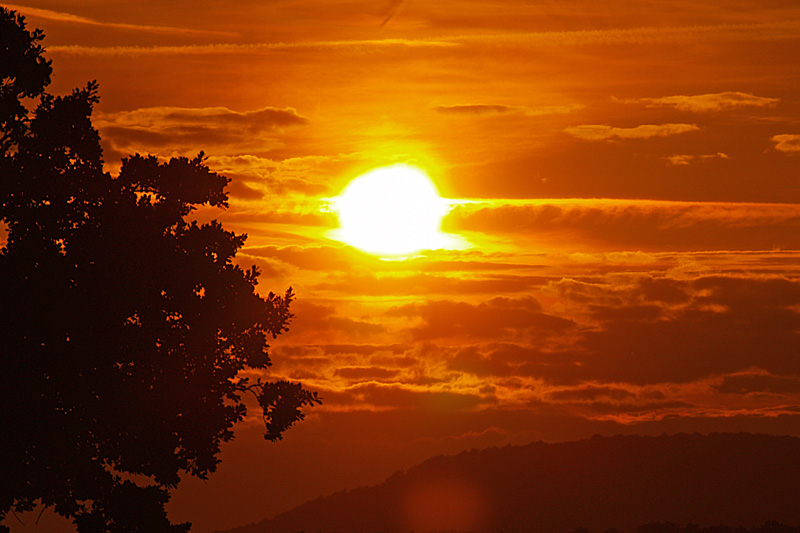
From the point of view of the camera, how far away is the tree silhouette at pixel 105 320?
2433cm

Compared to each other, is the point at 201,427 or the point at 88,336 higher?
the point at 88,336

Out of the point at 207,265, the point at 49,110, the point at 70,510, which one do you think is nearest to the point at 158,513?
the point at 70,510

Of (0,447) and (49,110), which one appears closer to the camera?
(0,447)

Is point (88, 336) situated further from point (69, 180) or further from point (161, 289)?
point (69, 180)

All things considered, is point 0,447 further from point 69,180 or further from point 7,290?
point 69,180

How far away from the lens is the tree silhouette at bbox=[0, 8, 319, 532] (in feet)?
79.8

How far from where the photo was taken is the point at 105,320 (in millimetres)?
24688

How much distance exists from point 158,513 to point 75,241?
6.86 metres

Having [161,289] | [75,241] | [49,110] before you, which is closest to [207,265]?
[161,289]

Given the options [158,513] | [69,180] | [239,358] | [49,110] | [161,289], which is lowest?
[158,513]

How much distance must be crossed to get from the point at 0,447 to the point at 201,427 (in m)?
4.64

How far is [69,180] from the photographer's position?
25578 millimetres

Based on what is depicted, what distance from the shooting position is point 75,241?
25109 millimetres

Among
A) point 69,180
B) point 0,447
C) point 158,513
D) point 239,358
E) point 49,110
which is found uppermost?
point 49,110
